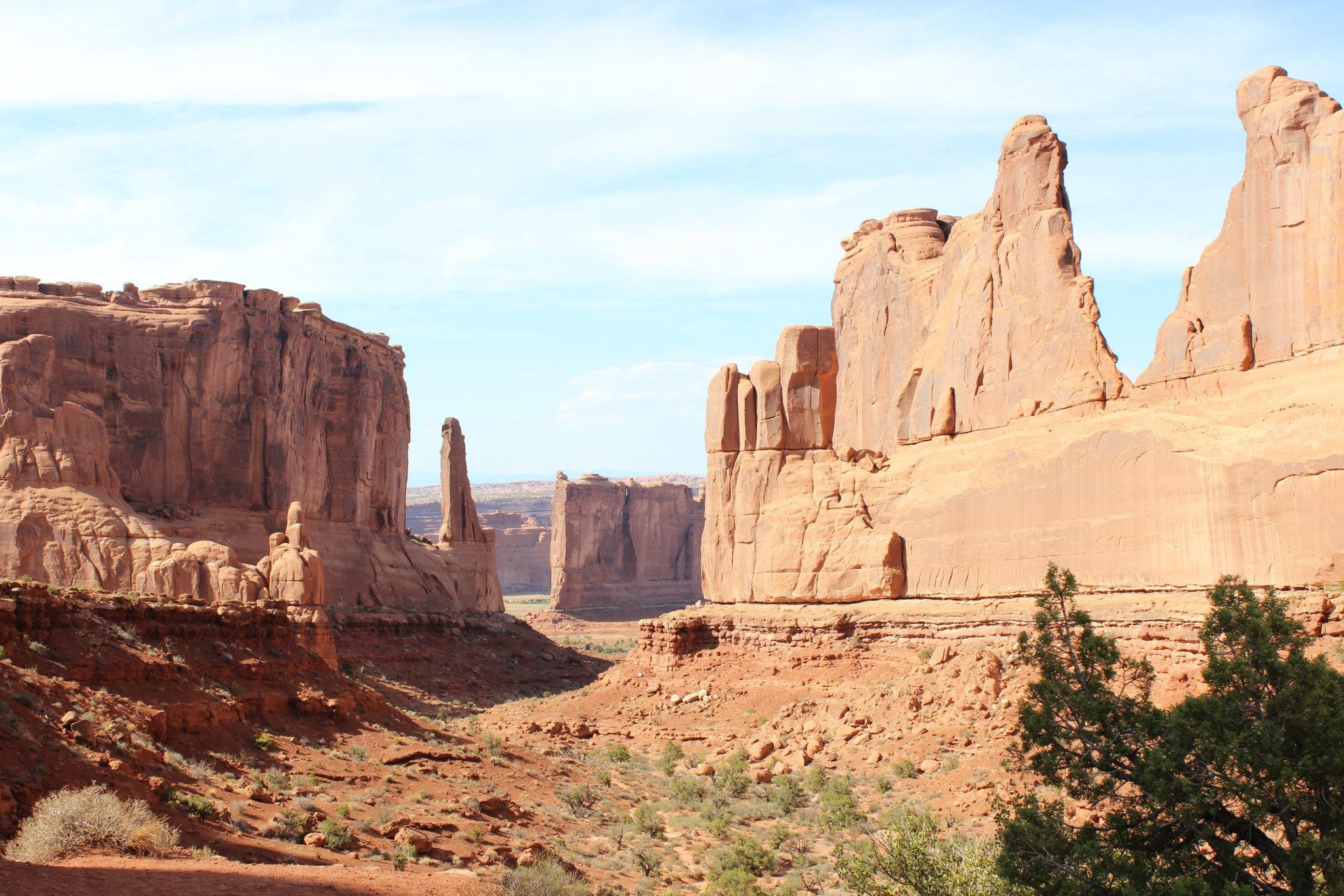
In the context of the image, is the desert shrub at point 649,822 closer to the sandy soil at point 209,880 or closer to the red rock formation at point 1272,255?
the sandy soil at point 209,880

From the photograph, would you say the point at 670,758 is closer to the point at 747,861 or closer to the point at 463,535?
the point at 747,861

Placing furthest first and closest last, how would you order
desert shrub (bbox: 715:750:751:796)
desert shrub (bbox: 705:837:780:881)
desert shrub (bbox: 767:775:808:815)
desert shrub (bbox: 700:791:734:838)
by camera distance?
1. desert shrub (bbox: 715:750:751:796)
2. desert shrub (bbox: 767:775:808:815)
3. desert shrub (bbox: 700:791:734:838)
4. desert shrub (bbox: 705:837:780:881)

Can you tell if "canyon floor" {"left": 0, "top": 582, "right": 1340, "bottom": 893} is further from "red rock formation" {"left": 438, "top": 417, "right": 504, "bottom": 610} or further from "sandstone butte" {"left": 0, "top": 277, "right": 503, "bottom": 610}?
"red rock formation" {"left": 438, "top": 417, "right": 504, "bottom": 610}

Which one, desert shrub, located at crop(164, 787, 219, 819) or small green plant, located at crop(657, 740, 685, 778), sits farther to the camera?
small green plant, located at crop(657, 740, 685, 778)

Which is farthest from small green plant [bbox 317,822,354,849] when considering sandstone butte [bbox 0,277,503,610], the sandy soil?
sandstone butte [bbox 0,277,503,610]

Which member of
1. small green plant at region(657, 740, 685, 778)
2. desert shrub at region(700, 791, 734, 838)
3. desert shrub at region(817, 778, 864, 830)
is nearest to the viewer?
desert shrub at region(817, 778, 864, 830)

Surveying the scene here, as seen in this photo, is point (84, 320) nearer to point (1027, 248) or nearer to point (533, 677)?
point (533, 677)

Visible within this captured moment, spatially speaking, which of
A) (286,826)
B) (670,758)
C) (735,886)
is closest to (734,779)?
(670,758)
